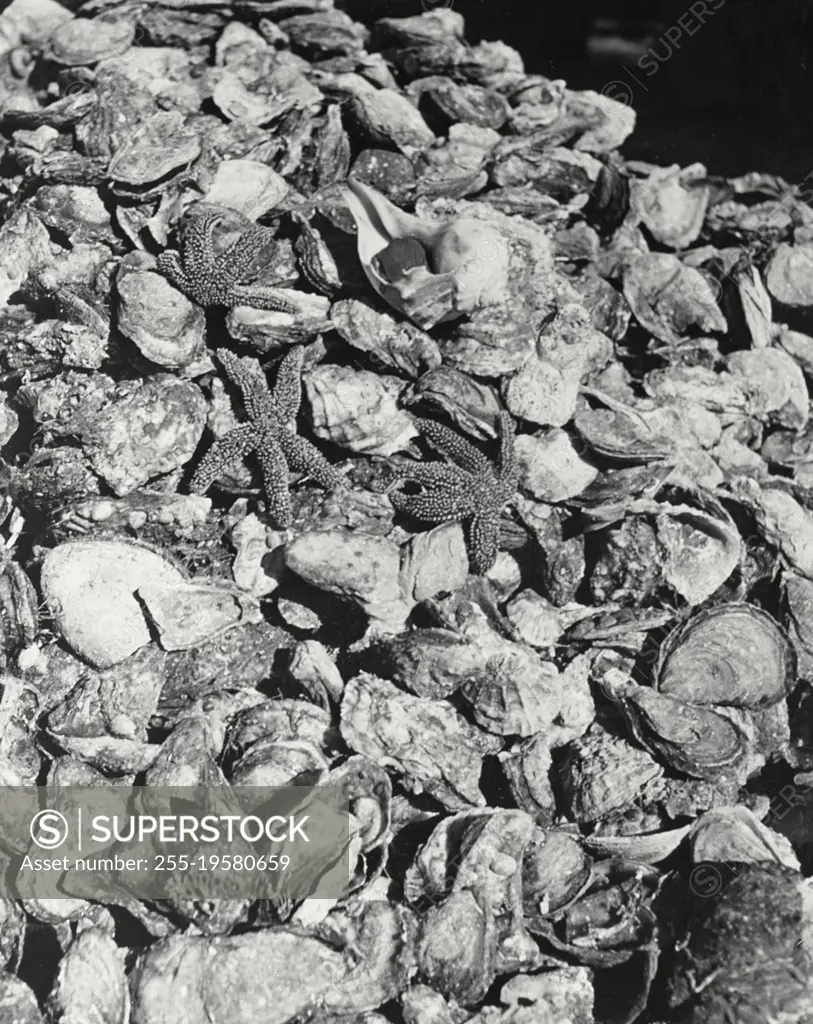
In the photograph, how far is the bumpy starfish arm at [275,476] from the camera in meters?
1.71

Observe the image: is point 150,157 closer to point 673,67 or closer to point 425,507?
point 425,507

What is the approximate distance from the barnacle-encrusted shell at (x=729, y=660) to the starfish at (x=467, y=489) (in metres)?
0.43

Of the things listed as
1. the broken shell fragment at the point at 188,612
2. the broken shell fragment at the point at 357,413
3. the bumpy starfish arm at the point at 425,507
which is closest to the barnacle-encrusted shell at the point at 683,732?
the bumpy starfish arm at the point at 425,507

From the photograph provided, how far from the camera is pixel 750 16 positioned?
2.45m

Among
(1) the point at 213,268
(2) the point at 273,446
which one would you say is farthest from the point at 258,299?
(2) the point at 273,446

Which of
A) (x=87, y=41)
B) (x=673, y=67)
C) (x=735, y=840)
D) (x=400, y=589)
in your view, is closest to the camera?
(x=735, y=840)

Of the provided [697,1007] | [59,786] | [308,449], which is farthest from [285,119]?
[697,1007]

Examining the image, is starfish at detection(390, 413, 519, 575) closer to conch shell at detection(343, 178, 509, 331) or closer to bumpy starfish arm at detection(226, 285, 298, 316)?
conch shell at detection(343, 178, 509, 331)

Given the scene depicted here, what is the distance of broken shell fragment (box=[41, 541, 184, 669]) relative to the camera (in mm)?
1676

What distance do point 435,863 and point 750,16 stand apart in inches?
95.2

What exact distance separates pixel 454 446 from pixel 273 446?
364 millimetres

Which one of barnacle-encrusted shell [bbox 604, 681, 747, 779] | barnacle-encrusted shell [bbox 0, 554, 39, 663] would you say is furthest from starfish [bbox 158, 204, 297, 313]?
barnacle-encrusted shell [bbox 604, 681, 747, 779]

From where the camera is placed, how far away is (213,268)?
1.75 metres

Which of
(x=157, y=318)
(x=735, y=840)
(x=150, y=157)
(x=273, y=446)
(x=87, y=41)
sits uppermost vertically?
(x=87, y=41)
